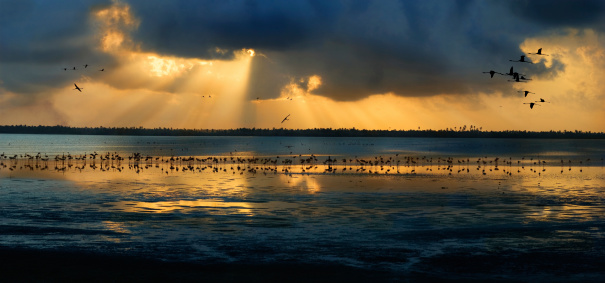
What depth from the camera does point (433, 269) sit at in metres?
21.1

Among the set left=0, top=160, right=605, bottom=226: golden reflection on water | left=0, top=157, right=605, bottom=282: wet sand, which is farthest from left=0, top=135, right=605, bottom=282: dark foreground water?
left=0, top=160, right=605, bottom=226: golden reflection on water

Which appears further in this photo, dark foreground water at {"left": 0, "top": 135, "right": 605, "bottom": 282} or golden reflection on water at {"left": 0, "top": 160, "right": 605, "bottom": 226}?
golden reflection on water at {"left": 0, "top": 160, "right": 605, "bottom": 226}

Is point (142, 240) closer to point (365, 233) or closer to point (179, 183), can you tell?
point (365, 233)

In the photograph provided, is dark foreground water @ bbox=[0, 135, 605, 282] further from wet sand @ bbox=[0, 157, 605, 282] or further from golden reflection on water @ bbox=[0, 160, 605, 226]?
golden reflection on water @ bbox=[0, 160, 605, 226]

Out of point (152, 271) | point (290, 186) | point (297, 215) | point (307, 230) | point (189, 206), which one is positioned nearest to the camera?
point (152, 271)

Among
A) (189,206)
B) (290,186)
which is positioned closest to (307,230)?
(189,206)

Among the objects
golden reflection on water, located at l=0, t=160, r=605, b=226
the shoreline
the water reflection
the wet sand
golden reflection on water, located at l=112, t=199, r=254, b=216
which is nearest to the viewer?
the shoreline

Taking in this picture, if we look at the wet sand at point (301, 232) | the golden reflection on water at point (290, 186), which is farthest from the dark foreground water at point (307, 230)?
the golden reflection on water at point (290, 186)

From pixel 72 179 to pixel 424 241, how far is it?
3788cm

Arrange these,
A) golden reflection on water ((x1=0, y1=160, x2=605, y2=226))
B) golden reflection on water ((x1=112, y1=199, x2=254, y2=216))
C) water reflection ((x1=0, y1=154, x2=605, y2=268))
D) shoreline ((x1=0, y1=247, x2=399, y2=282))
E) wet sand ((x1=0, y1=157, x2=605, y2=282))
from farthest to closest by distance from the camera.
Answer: golden reflection on water ((x1=0, y1=160, x2=605, y2=226)) < golden reflection on water ((x1=112, y1=199, x2=254, y2=216)) < water reflection ((x1=0, y1=154, x2=605, y2=268)) < wet sand ((x1=0, y1=157, x2=605, y2=282)) < shoreline ((x1=0, y1=247, x2=399, y2=282))

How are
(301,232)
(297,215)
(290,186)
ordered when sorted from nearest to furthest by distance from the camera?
(301,232)
(297,215)
(290,186)

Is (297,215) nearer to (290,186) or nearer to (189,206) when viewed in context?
(189,206)

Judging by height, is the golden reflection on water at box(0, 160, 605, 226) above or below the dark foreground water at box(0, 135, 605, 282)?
above

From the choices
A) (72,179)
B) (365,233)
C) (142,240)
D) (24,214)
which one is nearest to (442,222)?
(365,233)
